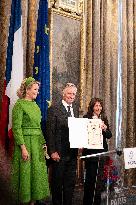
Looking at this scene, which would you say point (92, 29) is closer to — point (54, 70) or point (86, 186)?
point (54, 70)

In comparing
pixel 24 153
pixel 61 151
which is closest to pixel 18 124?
pixel 24 153

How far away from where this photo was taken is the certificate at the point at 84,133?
3.13 metres

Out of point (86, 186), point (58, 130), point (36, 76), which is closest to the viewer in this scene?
point (58, 130)

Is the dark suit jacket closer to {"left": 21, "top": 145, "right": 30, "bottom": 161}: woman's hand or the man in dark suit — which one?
the man in dark suit

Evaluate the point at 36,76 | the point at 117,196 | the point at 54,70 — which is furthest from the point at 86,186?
the point at 54,70

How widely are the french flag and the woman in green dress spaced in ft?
1.43

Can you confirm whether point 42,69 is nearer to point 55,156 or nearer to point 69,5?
point 55,156

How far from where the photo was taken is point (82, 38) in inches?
231

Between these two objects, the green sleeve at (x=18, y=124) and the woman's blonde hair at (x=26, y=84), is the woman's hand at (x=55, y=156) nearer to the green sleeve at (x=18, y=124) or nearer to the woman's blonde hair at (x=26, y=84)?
the green sleeve at (x=18, y=124)

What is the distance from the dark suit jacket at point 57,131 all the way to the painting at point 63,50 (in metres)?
1.86

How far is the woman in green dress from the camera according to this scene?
11.0ft

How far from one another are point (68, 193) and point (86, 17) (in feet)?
11.9

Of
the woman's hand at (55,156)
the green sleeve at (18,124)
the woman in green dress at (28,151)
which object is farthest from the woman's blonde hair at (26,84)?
the woman's hand at (55,156)

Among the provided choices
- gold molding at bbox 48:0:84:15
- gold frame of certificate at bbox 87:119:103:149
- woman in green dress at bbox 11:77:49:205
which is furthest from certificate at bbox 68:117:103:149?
gold molding at bbox 48:0:84:15
